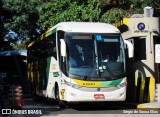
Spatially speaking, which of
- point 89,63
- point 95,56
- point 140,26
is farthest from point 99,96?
point 140,26

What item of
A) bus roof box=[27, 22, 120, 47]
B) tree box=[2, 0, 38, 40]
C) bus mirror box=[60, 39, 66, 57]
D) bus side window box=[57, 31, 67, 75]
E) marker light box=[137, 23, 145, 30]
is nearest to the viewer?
bus mirror box=[60, 39, 66, 57]

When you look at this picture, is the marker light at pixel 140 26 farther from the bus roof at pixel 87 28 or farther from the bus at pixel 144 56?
the bus roof at pixel 87 28

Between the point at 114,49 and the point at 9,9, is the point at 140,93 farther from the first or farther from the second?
the point at 9,9

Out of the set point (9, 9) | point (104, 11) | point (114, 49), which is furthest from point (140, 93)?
point (9, 9)

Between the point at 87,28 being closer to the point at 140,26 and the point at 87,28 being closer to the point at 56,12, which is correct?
the point at 140,26

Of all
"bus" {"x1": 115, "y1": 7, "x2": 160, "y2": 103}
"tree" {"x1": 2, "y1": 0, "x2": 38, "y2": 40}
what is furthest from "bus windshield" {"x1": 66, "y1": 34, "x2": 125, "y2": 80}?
"tree" {"x1": 2, "y1": 0, "x2": 38, "y2": 40}

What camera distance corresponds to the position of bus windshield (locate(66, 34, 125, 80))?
1812cm

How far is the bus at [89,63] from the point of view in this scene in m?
17.9

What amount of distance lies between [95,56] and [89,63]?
1.35ft

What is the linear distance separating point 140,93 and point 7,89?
6.69 metres

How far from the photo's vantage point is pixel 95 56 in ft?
60.4

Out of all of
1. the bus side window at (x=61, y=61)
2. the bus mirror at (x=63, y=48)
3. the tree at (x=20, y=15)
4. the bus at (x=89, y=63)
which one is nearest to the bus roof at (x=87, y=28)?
the bus at (x=89, y=63)

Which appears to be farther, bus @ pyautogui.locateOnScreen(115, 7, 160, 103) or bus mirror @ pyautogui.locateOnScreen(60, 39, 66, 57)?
bus @ pyautogui.locateOnScreen(115, 7, 160, 103)

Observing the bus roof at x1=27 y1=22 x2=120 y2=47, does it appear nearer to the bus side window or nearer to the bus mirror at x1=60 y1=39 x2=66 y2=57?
the bus side window
